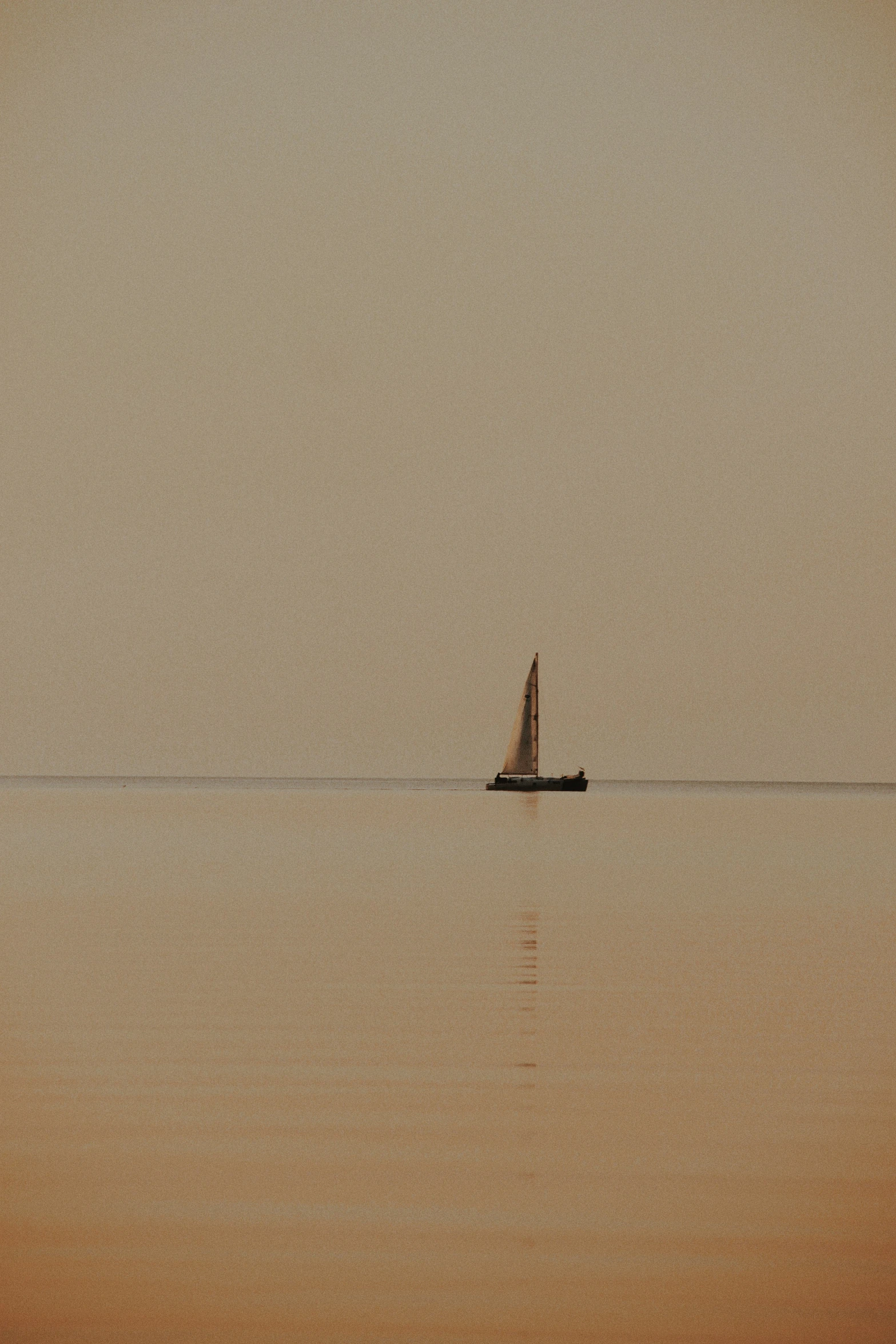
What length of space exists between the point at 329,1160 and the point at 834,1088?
3.27 metres

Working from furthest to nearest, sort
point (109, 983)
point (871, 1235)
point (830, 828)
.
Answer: point (830, 828) → point (109, 983) → point (871, 1235)

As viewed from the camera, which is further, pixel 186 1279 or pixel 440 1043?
pixel 440 1043

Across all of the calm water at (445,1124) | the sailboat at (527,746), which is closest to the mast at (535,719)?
the sailboat at (527,746)

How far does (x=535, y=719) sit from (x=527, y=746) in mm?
2280

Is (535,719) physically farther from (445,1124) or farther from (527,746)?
(445,1124)

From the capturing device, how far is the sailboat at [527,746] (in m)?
99.2

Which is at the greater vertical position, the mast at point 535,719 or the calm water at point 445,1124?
the mast at point 535,719

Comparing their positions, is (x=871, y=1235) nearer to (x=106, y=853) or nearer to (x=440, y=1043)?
(x=440, y=1043)

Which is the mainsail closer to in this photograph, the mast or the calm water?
the mast

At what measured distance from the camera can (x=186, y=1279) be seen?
4824mm

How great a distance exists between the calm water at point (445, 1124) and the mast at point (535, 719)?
80.4 meters

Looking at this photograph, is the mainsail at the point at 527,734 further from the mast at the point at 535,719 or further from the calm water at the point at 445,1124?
the calm water at the point at 445,1124

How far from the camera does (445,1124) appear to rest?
279 inches

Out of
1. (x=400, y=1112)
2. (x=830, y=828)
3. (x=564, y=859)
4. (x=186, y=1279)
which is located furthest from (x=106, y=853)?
(x=830, y=828)
